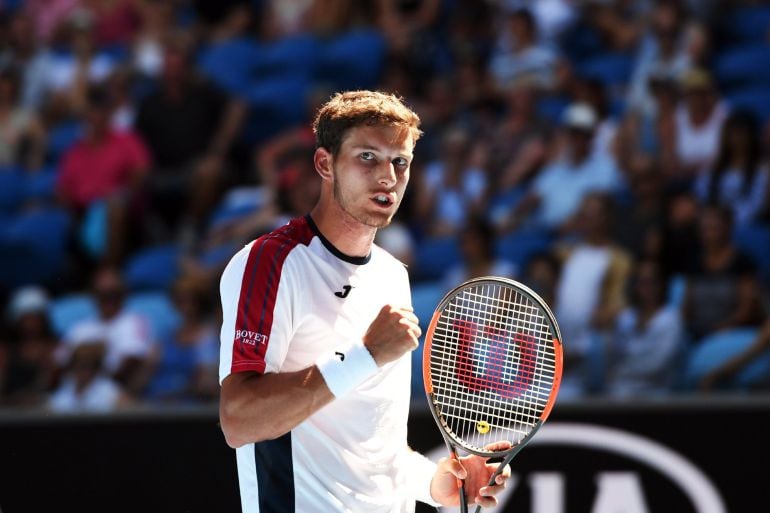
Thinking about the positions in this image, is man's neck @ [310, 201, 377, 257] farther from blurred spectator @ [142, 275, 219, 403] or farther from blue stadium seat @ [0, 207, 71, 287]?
blue stadium seat @ [0, 207, 71, 287]

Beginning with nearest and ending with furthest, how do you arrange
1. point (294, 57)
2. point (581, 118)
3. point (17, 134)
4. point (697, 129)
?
1. point (697, 129)
2. point (581, 118)
3. point (294, 57)
4. point (17, 134)

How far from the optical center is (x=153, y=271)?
9141mm

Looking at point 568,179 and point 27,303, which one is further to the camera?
point 27,303

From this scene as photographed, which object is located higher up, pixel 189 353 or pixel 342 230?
pixel 189 353

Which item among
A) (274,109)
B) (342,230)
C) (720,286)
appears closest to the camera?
(342,230)

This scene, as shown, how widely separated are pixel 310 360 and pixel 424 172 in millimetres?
5774

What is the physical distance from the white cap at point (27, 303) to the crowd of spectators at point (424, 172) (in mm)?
30

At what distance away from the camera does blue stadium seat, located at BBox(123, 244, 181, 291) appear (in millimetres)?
9109

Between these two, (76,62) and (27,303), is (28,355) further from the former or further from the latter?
(76,62)

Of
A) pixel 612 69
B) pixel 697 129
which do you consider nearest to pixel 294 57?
pixel 612 69

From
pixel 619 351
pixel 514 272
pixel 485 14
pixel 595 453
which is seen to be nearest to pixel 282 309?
pixel 595 453

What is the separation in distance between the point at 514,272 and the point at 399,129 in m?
4.55

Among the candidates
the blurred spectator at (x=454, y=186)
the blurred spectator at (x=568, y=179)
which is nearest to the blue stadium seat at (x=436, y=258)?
the blurred spectator at (x=454, y=186)

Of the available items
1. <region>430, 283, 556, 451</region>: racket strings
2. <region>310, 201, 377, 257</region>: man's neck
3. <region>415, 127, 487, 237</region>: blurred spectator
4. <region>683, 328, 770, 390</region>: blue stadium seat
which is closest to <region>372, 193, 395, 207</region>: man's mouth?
<region>310, 201, 377, 257</region>: man's neck
